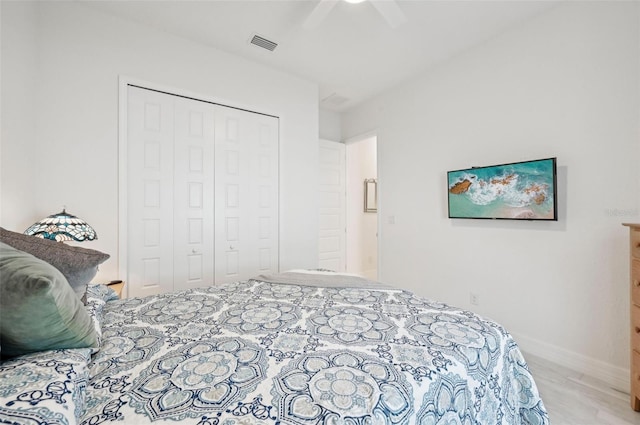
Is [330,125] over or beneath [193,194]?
over

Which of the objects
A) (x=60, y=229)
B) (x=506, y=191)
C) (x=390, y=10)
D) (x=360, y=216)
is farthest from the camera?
(x=360, y=216)

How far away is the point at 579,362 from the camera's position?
7.00 feet

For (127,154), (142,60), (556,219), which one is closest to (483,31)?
(556,219)

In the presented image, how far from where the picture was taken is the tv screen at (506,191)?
2250 millimetres

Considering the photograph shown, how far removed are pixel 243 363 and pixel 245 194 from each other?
231cm

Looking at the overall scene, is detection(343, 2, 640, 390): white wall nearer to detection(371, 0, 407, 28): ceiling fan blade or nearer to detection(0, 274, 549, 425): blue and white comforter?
detection(371, 0, 407, 28): ceiling fan blade

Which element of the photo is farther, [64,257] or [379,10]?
[379,10]

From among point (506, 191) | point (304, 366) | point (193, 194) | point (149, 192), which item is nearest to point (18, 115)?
point (149, 192)

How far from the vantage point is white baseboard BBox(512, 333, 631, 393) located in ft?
6.31

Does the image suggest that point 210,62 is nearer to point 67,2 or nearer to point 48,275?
point 67,2

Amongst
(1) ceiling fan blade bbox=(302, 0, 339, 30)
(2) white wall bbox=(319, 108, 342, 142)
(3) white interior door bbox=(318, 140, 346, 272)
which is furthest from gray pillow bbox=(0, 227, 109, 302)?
(2) white wall bbox=(319, 108, 342, 142)

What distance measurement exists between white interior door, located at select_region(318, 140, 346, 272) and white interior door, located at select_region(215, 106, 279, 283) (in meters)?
1.17

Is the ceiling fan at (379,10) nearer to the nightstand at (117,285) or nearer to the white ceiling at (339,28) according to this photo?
the white ceiling at (339,28)

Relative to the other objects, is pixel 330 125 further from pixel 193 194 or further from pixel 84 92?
pixel 84 92
